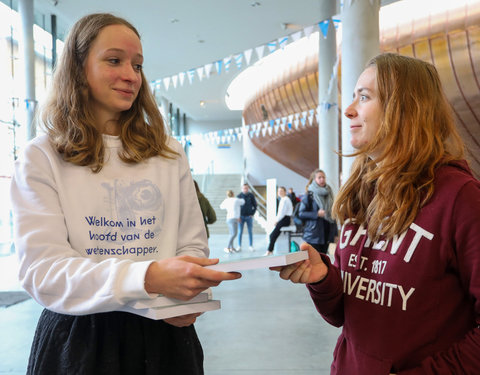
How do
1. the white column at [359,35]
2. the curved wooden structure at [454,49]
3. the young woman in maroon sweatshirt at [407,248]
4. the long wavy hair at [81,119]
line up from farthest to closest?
the curved wooden structure at [454,49], the white column at [359,35], the long wavy hair at [81,119], the young woman in maroon sweatshirt at [407,248]

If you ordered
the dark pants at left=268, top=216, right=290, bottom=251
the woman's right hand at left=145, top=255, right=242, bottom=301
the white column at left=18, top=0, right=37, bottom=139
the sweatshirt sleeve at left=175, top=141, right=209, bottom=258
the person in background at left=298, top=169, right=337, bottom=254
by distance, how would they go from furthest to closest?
the white column at left=18, top=0, right=37, bottom=139 < the dark pants at left=268, top=216, right=290, bottom=251 < the person in background at left=298, top=169, right=337, bottom=254 < the sweatshirt sleeve at left=175, top=141, right=209, bottom=258 < the woman's right hand at left=145, top=255, right=242, bottom=301

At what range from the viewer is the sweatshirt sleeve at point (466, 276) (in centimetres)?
104

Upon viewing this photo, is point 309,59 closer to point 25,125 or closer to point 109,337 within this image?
point 25,125

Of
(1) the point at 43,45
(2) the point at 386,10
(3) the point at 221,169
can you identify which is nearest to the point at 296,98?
(2) the point at 386,10

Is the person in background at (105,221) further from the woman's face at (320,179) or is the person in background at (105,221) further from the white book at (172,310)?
Answer: the woman's face at (320,179)

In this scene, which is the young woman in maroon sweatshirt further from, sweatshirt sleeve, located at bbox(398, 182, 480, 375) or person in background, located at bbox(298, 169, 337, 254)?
person in background, located at bbox(298, 169, 337, 254)

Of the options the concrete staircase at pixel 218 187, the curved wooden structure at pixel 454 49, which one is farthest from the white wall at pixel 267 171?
the curved wooden structure at pixel 454 49

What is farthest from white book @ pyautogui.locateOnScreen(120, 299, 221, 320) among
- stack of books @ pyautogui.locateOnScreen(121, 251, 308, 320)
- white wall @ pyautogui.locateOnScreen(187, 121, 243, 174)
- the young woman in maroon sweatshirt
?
white wall @ pyautogui.locateOnScreen(187, 121, 243, 174)

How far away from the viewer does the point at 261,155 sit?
1034 inches

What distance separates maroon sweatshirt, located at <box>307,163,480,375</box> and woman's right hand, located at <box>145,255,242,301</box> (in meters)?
0.45

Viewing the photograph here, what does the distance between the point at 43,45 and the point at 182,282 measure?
13.2 metres

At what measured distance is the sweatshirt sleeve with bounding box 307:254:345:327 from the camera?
1339 mm

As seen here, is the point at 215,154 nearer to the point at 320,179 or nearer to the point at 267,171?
the point at 267,171

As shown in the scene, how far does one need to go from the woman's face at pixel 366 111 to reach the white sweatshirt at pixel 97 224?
0.57m
